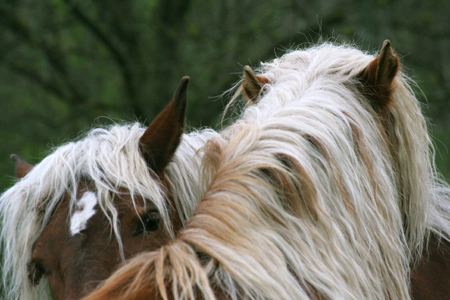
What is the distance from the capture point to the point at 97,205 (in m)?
1.76

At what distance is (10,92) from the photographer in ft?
31.0

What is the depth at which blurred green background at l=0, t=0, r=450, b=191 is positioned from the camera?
7.89 metres

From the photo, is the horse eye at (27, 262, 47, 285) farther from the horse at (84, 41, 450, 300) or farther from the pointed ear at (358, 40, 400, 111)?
the pointed ear at (358, 40, 400, 111)

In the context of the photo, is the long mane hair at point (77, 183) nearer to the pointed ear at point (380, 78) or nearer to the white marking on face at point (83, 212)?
the white marking on face at point (83, 212)

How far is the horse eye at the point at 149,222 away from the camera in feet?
5.81

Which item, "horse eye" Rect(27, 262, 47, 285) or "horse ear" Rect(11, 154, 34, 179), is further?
"horse ear" Rect(11, 154, 34, 179)

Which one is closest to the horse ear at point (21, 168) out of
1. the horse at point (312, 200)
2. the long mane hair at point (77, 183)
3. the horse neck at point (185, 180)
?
the long mane hair at point (77, 183)

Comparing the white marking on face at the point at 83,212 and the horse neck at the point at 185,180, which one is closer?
the white marking on face at the point at 83,212

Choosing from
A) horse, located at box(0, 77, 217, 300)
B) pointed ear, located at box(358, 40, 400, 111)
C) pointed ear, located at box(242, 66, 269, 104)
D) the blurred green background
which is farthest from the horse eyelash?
the blurred green background

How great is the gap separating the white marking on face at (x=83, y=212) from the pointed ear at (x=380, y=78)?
3.94ft

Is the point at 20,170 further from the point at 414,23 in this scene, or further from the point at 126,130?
the point at 414,23

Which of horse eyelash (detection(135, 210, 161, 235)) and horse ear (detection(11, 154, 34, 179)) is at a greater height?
horse ear (detection(11, 154, 34, 179))

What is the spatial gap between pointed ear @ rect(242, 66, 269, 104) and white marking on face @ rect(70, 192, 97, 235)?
94cm

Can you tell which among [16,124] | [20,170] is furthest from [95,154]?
[16,124]
